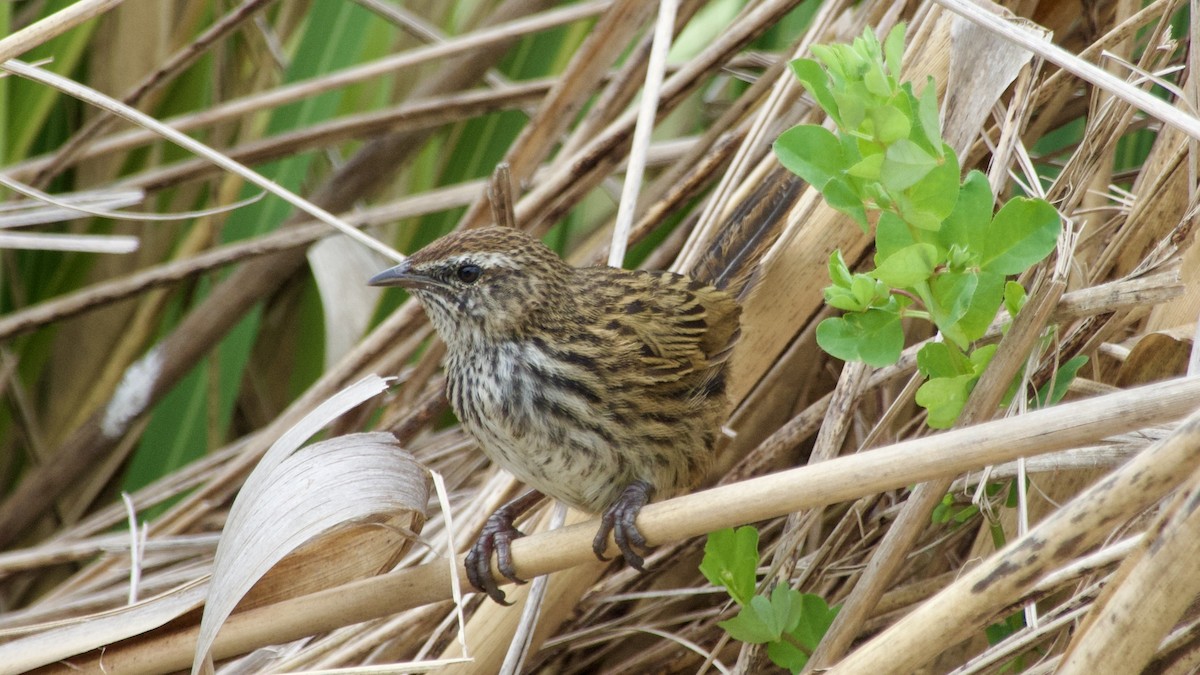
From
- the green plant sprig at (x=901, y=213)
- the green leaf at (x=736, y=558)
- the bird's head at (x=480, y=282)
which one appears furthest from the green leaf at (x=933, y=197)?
the bird's head at (x=480, y=282)

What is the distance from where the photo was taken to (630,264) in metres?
3.84

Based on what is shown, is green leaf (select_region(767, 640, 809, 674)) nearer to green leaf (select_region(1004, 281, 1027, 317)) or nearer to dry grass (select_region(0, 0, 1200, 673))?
dry grass (select_region(0, 0, 1200, 673))

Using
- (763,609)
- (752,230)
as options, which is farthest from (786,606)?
(752,230)

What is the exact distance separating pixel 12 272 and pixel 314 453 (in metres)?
2.43

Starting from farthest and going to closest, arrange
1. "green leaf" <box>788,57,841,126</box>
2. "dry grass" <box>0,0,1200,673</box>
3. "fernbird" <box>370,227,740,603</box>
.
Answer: "fernbird" <box>370,227,740,603</box>
"green leaf" <box>788,57,841,126</box>
"dry grass" <box>0,0,1200,673</box>

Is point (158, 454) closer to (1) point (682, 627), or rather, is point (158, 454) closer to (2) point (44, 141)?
(2) point (44, 141)

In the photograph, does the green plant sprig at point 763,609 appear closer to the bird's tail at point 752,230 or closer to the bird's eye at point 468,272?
the bird's tail at point 752,230

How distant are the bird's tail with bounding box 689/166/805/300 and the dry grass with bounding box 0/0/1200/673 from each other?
0.12 ft

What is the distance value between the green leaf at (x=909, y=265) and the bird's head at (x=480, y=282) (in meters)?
1.13

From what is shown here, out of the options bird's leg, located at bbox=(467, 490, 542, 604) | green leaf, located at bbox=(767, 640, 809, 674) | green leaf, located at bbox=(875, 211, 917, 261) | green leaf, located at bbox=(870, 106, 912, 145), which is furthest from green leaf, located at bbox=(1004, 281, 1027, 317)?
bird's leg, located at bbox=(467, 490, 542, 604)

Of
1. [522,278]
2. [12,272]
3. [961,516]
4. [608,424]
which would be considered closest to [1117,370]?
[961,516]

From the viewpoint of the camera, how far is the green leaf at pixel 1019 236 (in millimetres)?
1802

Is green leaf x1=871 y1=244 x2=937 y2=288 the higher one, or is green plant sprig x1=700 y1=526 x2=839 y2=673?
green leaf x1=871 y1=244 x2=937 y2=288

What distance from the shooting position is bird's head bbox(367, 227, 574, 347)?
9.14 ft
